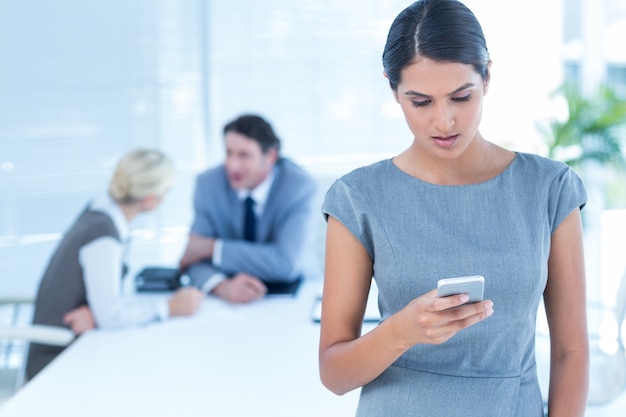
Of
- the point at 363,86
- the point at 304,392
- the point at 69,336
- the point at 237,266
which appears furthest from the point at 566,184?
the point at 363,86

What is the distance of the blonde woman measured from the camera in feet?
9.55

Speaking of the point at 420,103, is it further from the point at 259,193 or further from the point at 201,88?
the point at 201,88

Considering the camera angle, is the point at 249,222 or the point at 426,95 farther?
the point at 249,222

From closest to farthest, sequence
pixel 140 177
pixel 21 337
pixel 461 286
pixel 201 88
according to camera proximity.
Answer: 1. pixel 461 286
2. pixel 21 337
3. pixel 140 177
4. pixel 201 88

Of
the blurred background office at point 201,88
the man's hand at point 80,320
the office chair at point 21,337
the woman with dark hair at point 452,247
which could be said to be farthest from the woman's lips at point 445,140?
the blurred background office at point 201,88

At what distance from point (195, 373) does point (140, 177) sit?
3.59ft

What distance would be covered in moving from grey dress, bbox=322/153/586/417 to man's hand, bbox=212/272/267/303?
187cm

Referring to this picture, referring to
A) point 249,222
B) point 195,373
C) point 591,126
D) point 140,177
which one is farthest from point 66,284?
point 591,126

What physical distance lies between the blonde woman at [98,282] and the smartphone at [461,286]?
200cm

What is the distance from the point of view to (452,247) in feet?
4.34

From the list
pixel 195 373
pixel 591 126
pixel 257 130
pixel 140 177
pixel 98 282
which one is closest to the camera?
pixel 195 373

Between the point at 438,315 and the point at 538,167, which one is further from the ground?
the point at 538,167

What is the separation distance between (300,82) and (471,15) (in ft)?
13.2

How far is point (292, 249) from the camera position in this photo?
3.55 m
